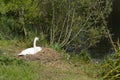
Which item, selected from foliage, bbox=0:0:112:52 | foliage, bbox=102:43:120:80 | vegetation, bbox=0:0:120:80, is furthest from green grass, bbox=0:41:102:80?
foliage, bbox=0:0:112:52

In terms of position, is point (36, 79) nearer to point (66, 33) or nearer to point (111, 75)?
point (111, 75)

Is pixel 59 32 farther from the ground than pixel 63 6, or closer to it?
closer to it

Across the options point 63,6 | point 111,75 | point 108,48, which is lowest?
point 108,48

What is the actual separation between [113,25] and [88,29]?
7435 millimetres

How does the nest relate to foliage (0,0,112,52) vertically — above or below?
below

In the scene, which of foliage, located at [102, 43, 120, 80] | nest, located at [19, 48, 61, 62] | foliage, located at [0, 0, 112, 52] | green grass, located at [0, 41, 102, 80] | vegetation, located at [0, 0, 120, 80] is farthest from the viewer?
foliage, located at [0, 0, 112, 52]

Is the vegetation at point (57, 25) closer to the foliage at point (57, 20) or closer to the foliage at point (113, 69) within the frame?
the foliage at point (57, 20)

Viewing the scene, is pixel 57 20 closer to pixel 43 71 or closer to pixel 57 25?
pixel 57 25

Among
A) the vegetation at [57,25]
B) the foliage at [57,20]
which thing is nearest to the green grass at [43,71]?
the vegetation at [57,25]

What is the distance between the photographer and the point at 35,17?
13805mm

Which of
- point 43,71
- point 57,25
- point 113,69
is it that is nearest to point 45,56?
point 43,71

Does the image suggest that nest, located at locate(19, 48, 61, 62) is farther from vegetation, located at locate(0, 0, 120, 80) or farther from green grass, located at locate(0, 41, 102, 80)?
vegetation, located at locate(0, 0, 120, 80)

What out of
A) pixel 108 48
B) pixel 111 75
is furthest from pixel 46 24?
pixel 111 75

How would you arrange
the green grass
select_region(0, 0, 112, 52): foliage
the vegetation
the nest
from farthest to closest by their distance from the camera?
select_region(0, 0, 112, 52): foliage, the vegetation, the nest, the green grass
